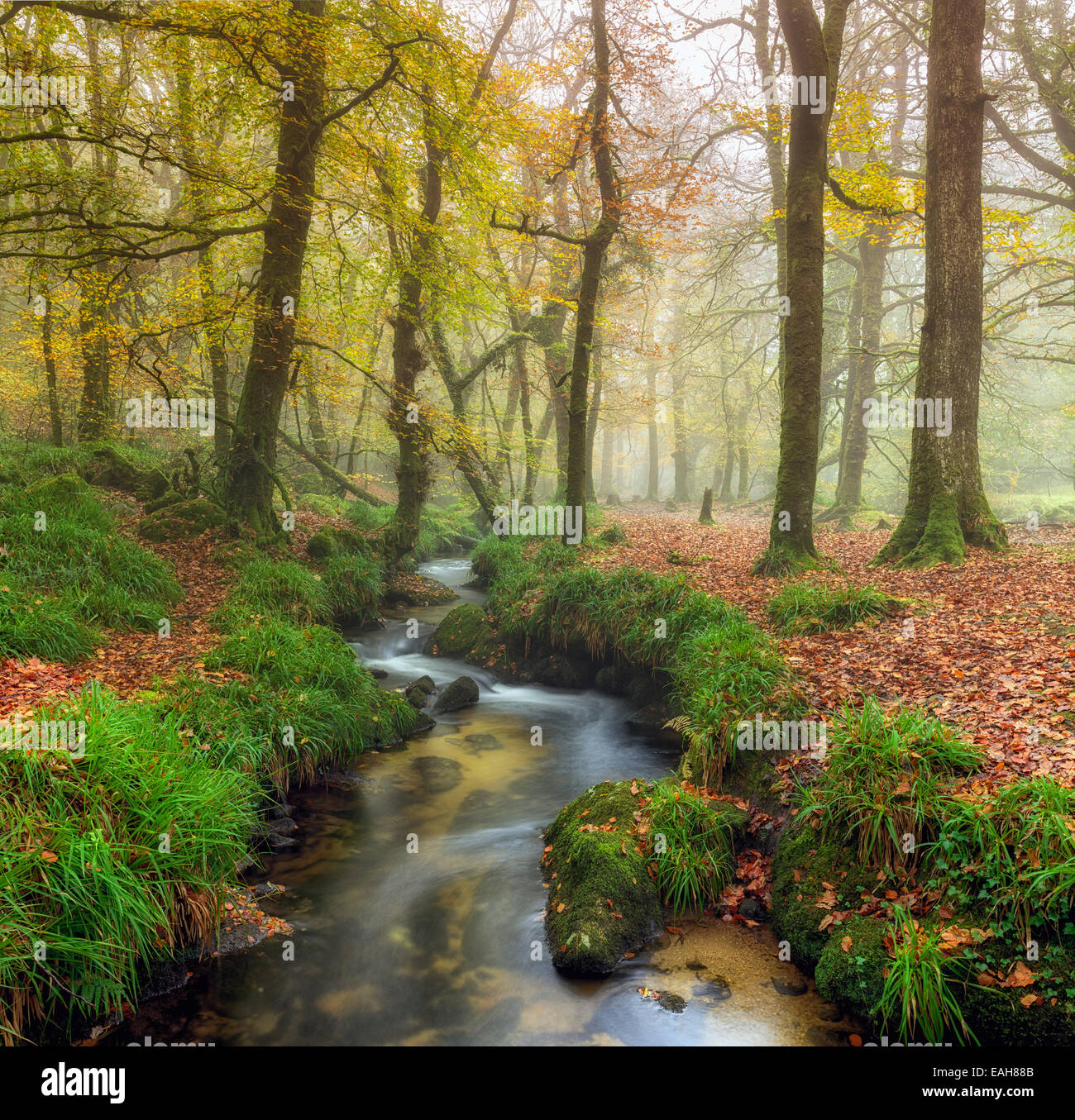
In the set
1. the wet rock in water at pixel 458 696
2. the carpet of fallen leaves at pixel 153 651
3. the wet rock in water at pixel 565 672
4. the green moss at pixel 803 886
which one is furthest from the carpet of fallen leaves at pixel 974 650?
the carpet of fallen leaves at pixel 153 651

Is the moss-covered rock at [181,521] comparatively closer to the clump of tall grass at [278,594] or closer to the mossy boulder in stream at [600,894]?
the clump of tall grass at [278,594]

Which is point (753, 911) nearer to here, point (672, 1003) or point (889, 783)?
point (672, 1003)

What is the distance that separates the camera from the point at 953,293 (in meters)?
8.95

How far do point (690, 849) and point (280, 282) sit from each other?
35.4 feet

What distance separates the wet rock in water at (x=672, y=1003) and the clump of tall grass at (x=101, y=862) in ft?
10.0

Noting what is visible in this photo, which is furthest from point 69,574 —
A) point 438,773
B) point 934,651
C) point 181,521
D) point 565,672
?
point 934,651

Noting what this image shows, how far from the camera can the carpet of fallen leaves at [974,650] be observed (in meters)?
4.46

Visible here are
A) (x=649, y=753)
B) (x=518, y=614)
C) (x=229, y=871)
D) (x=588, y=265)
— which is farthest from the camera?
(x=588, y=265)

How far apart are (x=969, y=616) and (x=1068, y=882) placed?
4245 millimetres
